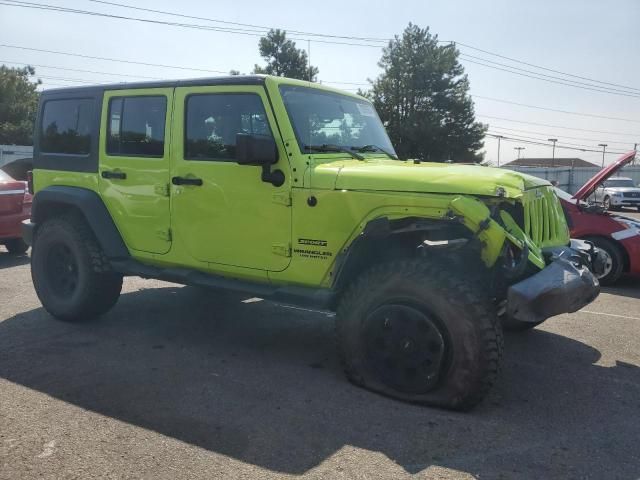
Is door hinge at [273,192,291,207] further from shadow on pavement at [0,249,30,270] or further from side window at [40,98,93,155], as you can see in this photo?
shadow on pavement at [0,249,30,270]

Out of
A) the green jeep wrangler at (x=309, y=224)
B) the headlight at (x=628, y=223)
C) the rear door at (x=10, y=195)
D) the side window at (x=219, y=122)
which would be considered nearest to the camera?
the green jeep wrangler at (x=309, y=224)

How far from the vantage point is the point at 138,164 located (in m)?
5.07

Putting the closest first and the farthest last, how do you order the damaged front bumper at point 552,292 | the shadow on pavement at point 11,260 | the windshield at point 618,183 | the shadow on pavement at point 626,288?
the damaged front bumper at point 552,292, the shadow on pavement at point 626,288, the shadow on pavement at point 11,260, the windshield at point 618,183

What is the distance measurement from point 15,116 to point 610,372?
46615 millimetres

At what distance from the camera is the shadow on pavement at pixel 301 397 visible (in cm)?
323

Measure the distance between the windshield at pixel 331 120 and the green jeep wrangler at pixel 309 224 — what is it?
2 centimetres

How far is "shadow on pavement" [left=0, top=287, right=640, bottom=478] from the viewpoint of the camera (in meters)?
3.23

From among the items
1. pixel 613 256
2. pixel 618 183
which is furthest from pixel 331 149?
pixel 618 183

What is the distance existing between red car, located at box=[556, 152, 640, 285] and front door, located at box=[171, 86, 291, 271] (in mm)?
4680

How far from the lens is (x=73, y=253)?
5477 mm

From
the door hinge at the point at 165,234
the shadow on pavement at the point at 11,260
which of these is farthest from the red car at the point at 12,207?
the door hinge at the point at 165,234

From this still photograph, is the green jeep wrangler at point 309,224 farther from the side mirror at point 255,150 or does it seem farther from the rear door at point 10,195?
the rear door at point 10,195

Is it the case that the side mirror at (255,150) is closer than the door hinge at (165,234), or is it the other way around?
the side mirror at (255,150)

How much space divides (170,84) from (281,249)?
5.82 ft
